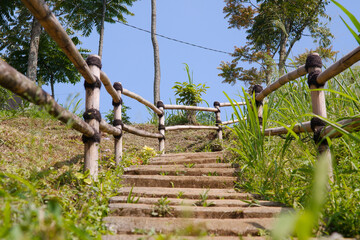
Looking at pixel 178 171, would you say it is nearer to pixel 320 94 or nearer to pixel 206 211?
pixel 206 211

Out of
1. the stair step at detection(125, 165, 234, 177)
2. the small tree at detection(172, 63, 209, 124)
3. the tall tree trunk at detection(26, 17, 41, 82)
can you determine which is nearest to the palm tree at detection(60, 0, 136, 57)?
the tall tree trunk at detection(26, 17, 41, 82)

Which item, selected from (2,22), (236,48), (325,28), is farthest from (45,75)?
(325,28)

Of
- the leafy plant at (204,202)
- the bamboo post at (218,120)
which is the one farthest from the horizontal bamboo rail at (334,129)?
the bamboo post at (218,120)

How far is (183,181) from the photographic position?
9.36ft

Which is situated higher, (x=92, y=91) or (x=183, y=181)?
(x=92, y=91)

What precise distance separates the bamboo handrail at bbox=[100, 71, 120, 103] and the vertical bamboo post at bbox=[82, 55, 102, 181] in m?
0.31

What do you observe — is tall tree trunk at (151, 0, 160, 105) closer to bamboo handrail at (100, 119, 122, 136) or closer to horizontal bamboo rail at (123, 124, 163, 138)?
horizontal bamboo rail at (123, 124, 163, 138)

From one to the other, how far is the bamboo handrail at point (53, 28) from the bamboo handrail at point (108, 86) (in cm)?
56

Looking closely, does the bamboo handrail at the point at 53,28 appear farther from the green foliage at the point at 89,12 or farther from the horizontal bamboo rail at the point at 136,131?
the green foliage at the point at 89,12

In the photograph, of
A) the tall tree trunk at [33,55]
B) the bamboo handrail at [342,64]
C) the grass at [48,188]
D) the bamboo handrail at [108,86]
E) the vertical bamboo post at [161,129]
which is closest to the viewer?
the grass at [48,188]

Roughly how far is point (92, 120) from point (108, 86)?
861 mm

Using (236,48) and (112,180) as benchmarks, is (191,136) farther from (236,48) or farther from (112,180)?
(236,48)

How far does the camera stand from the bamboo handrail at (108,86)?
121 inches

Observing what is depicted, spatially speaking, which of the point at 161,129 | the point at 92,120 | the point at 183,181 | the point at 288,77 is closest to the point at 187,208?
the point at 183,181
